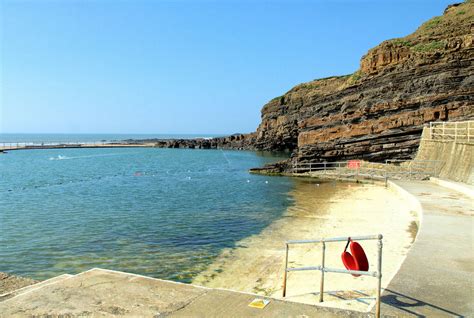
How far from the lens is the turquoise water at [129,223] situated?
12.5 meters

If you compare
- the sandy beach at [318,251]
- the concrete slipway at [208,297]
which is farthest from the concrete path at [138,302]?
the sandy beach at [318,251]

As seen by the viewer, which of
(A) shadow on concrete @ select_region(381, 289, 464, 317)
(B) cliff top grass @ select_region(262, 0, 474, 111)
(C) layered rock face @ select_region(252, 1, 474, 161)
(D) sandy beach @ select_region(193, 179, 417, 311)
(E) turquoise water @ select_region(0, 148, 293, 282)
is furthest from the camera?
(B) cliff top grass @ select_region(262, 0, 474, 111)

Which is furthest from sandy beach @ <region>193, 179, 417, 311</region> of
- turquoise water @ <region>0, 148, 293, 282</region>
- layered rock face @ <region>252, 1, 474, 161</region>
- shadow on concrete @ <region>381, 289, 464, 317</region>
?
layered rock face @ <region>252, 1, 474, 161</region>

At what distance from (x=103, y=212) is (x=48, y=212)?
285 cm

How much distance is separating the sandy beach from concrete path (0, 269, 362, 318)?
146cm

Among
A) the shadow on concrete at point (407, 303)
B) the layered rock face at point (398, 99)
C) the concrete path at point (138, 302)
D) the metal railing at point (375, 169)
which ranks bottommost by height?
the concrete path at point (138, 302)

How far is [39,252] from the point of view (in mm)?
13578

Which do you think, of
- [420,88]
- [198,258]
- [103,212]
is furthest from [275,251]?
[420,88]

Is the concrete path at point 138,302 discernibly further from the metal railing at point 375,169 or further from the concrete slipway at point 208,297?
the metal railing at point 375,169

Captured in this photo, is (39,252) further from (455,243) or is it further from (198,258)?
(455,243)

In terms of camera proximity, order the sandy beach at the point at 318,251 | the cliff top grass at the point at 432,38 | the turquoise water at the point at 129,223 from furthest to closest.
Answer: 1. the cliff top grass at the point at 432,38
2. the turquoise water at the point at 129,223
3. the sandy beach at the point at 318,251

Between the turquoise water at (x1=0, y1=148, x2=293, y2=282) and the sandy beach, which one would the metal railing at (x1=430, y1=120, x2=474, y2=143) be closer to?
the sandy beach

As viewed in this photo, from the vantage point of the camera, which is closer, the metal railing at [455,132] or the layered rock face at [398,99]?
the metal railing at [455,132]

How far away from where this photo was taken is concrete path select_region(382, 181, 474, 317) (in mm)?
6035
